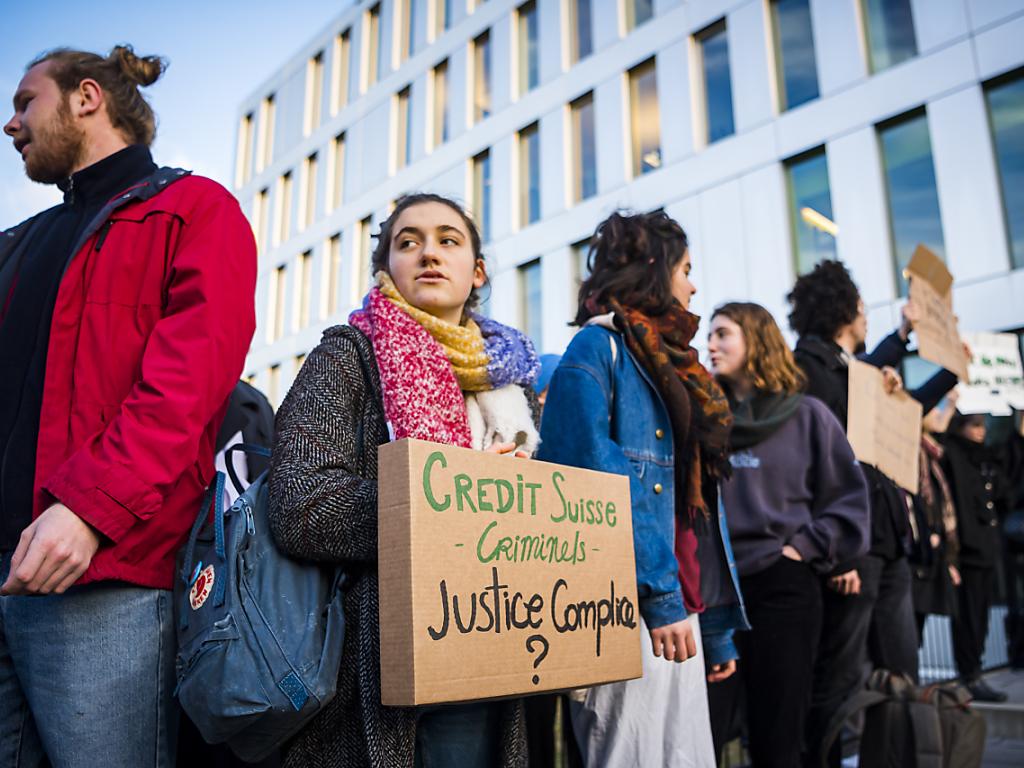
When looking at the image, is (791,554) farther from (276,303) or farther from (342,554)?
(276,303)

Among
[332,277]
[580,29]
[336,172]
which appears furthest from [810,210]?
[336,172]

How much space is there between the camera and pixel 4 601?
172 cm

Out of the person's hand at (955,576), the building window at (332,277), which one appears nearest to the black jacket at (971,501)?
the person's hand at (955,576)

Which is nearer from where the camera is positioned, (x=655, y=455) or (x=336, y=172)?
(x=655, y=455)

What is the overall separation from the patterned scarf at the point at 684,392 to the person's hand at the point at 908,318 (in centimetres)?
211

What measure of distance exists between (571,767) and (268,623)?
1.71 meters

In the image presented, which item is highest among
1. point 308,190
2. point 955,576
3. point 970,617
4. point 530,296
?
point 308,190

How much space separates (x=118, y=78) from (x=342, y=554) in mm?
1378

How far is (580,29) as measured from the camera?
51.5ft

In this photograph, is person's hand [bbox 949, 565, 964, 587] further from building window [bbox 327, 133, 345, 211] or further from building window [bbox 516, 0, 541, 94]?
building window [bbox 327, 133, 345, 211]

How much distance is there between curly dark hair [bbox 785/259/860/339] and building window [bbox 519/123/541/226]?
1164cm

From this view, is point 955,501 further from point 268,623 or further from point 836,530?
point 268,623

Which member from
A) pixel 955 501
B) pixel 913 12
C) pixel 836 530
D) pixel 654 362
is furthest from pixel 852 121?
pixel 654 362

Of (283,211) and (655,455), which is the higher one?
(283,211)
